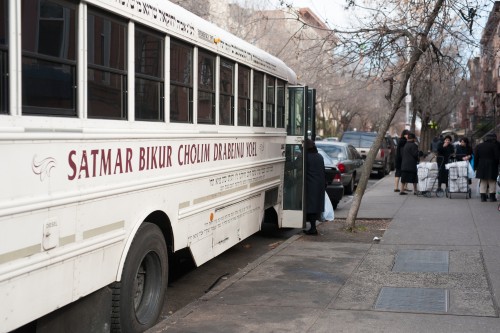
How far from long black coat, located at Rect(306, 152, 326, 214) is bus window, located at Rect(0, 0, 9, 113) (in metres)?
7.30

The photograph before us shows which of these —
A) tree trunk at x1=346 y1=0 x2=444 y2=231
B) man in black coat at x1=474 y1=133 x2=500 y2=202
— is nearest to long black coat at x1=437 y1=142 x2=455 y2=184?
man in black coat at x1=474 y1=133 x2=500 y2=202

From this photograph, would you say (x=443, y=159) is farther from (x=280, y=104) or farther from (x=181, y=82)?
(x=181, y=82)

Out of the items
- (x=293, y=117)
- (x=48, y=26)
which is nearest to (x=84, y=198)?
(x=48, y=26)

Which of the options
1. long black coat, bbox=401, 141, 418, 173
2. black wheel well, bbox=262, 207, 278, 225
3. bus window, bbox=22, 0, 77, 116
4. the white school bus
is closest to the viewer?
the white school bus

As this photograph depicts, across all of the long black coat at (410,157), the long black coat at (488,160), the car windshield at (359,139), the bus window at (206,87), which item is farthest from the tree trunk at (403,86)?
A: the car windshield at (359,139)

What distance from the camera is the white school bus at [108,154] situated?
3.67 m

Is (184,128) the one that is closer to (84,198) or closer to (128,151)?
(128,151)

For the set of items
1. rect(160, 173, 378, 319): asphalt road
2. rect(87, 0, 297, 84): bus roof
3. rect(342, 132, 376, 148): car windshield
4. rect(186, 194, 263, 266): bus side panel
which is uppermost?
rect(87, 0, 297, 84): bus roof

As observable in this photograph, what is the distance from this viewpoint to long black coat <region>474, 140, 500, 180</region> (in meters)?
15.5

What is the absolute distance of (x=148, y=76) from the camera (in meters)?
5.43

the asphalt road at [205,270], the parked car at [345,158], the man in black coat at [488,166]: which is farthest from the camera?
the parked car at [345,158]

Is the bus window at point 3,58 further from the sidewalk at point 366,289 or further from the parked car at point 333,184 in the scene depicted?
the parked car at point 333,184

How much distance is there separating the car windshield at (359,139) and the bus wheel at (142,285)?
23.1 meters

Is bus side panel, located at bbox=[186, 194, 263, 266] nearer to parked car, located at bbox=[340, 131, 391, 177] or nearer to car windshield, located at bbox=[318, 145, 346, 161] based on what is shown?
car windshield, located at bbox=[318, 145, 346, 161]
